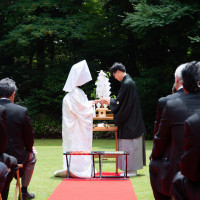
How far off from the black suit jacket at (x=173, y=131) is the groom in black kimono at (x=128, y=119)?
14.4ft

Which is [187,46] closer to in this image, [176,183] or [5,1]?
[5,1]

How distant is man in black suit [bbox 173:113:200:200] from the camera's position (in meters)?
2.88

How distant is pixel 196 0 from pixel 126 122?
1055 centimetres

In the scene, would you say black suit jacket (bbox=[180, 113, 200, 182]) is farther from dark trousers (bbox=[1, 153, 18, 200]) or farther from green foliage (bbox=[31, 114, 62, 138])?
green foliage (bbox=[31, 114, 62, 138])

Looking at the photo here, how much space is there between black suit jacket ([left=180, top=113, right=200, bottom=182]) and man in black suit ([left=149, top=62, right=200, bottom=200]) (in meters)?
0.77

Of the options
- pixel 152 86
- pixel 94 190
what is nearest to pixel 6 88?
pixel 94 190

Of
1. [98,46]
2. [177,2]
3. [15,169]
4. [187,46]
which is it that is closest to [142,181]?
[15,169]

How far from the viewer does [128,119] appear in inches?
335

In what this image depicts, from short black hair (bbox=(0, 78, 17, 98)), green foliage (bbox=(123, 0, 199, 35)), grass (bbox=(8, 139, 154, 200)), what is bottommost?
grass (bbox=(8, 139, 154, 200))

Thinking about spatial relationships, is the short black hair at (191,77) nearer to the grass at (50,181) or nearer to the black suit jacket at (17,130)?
the black suit jacket at (17,130)

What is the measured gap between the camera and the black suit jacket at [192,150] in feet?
9.43

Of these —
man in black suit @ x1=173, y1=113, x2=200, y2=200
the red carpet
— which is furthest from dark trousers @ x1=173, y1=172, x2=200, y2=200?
the red carpet

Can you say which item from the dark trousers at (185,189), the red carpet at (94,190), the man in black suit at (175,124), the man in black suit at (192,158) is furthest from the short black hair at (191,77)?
the red carpet at (94,190)

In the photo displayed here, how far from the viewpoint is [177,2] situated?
1705cm
